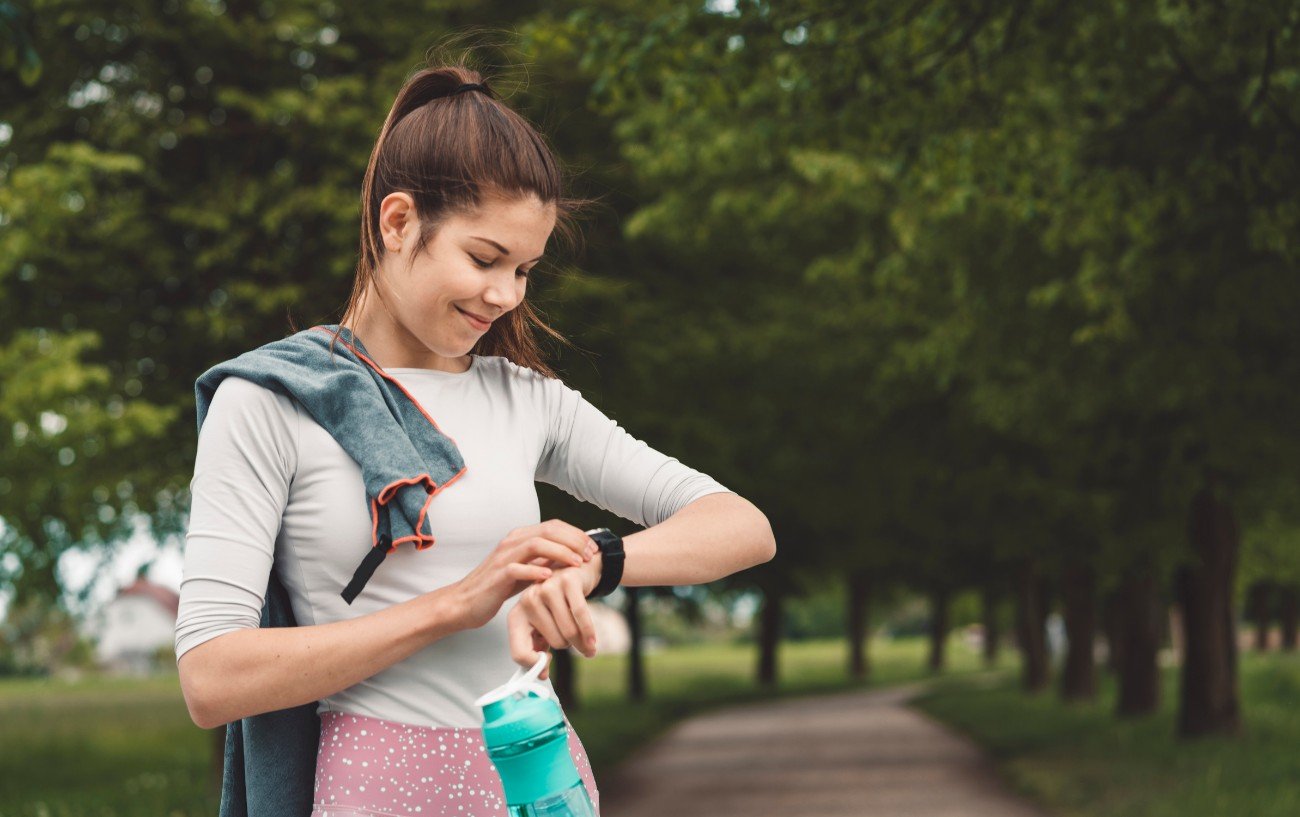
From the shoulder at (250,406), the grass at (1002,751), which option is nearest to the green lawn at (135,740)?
the grass at (1002,751)

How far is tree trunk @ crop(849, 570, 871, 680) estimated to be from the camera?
4294cm

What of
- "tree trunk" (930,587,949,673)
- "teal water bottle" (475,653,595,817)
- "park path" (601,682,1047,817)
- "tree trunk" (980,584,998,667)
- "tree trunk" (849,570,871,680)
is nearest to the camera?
"teal water bottle" (475,653,595,817)

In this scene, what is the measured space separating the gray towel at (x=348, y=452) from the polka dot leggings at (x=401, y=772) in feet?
0.13

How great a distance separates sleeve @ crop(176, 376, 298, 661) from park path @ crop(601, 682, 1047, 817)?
11.2m

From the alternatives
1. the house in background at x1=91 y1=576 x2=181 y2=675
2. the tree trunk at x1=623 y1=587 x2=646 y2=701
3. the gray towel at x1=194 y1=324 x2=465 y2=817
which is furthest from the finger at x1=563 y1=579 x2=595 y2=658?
the house in background at x1=91 y1=576 x2=181 y2=675

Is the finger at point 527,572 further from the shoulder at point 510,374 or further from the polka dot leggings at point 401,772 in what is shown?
the shoulder at point 510,374

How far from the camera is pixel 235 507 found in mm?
1762

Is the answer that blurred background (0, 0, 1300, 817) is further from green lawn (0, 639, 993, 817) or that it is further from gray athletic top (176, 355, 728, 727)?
gray athletic top (176, 355, 728, 727)

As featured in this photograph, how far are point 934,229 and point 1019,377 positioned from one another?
6.26ft

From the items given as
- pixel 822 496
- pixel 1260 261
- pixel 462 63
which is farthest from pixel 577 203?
pixel 822 496

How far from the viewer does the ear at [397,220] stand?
1.91 m

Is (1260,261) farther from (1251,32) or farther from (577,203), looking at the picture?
(577,203)

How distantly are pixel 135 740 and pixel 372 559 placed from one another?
741 inches

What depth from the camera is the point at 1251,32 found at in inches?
264
